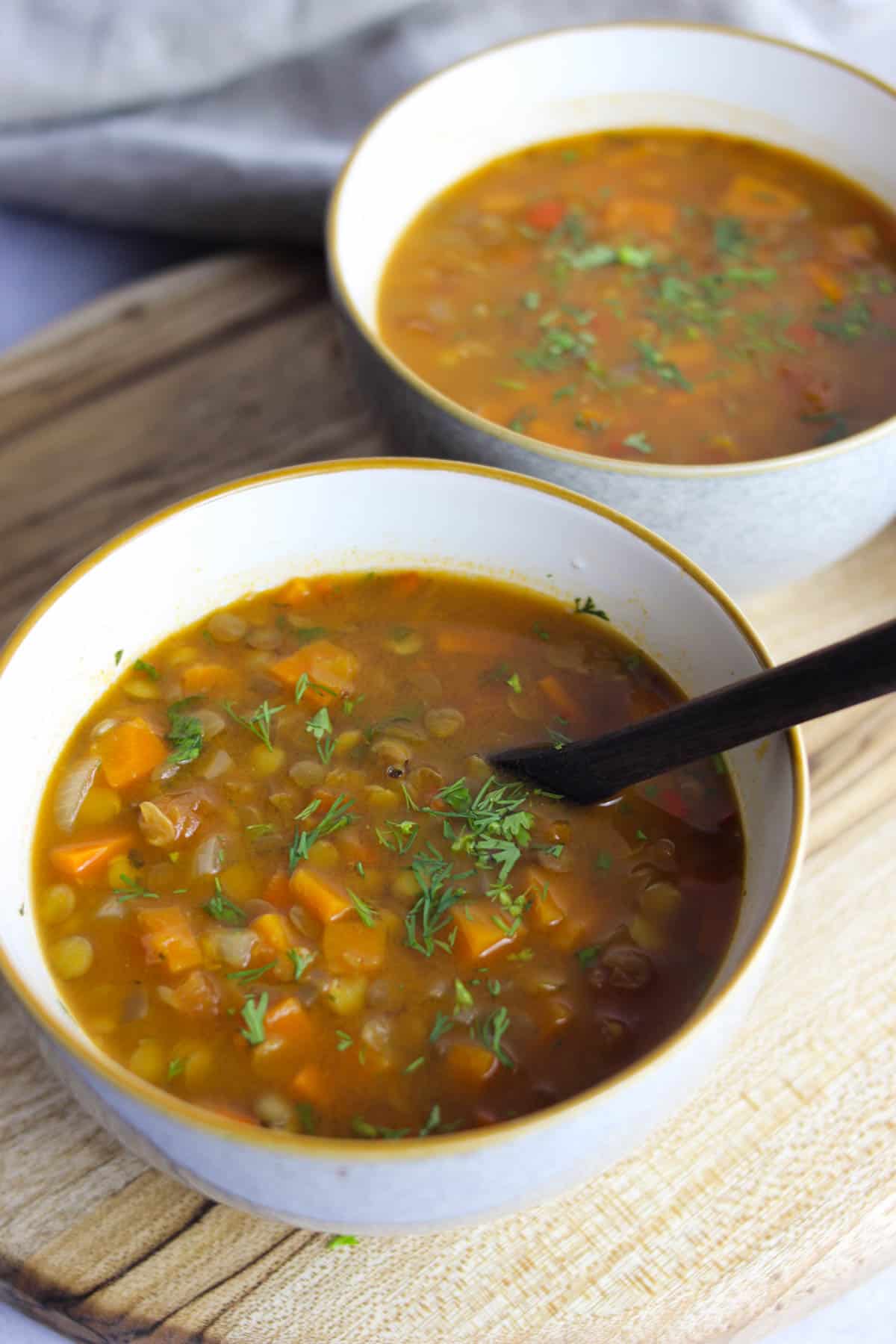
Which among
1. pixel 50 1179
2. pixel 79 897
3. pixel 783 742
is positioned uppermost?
pixel 783 742

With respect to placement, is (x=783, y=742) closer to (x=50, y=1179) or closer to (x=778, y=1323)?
(x=778, y=1323)

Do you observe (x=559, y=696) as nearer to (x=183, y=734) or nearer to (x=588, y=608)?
(x=588, y=608)

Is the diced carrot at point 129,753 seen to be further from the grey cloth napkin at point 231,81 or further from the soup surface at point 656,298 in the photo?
the grey cloth napkin at point 231,81

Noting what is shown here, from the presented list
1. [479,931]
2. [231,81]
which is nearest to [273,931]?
[479,931]

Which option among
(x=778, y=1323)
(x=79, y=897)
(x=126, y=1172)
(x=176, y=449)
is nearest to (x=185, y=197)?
(x=176, y=449)

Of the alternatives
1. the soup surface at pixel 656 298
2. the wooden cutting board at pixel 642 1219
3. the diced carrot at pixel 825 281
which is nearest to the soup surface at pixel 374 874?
the wooden cutting board at pixel 642 1219
